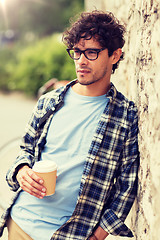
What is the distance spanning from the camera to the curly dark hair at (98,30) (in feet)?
5.50

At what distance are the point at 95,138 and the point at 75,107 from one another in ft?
0.79

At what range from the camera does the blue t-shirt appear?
1645 millimetres

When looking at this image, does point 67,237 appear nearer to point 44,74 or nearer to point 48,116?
point 48,116

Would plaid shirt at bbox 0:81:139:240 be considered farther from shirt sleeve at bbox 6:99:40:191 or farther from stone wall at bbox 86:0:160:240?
shirt sleeve at bbox 6:99:40:191

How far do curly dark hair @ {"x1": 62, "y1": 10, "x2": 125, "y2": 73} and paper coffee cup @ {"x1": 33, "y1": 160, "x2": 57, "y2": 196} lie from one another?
0.66 metres

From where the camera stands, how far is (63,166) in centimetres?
168

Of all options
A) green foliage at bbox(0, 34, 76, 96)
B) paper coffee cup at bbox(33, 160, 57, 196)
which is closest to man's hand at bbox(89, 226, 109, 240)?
paper coffee cup at bbox(33, 160, 57, 196)

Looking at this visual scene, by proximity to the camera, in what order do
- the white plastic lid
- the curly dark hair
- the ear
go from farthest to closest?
the ear → the curly dark hair → the white plastic lid

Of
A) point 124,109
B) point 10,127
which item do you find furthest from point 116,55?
point 10,127

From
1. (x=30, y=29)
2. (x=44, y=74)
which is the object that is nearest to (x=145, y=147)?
(x=44, y=74)

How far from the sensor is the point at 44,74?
8.34 metres

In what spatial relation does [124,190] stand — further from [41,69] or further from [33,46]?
[33,46]

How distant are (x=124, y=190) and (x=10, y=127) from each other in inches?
189

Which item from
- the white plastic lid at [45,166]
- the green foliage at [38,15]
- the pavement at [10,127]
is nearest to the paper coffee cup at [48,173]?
the white plastic lid at [45,166]
